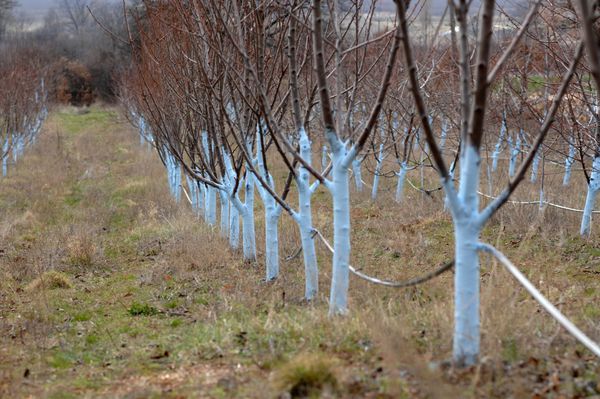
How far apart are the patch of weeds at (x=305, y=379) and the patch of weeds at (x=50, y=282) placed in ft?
16.3

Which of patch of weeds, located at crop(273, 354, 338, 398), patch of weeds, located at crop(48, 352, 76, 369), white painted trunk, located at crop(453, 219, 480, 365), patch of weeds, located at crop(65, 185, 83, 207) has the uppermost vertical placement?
white painted trunk, located at crop(453, 219, 480, 365)

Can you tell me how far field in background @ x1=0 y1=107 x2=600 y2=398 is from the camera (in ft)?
11.3

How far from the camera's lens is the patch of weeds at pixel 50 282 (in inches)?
299

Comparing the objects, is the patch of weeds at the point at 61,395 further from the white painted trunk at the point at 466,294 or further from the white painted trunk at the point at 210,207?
the white painted trunk at the point at 210,207

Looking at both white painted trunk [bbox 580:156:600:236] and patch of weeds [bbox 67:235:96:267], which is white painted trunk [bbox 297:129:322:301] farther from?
white painted trunk [bbox 580:156:600:236]

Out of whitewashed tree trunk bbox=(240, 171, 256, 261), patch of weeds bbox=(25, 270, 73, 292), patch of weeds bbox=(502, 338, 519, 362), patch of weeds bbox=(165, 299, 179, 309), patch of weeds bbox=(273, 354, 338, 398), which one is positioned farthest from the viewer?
whitewashed tree trunk bbox=(240, 171, 256, 261)

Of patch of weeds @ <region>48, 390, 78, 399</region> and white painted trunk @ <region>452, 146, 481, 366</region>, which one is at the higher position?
white painted trunk @ <region>452, 146, 481, 366</region>

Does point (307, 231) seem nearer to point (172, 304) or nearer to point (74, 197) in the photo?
point (172, 304)

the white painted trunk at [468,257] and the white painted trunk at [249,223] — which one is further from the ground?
the white painted trunk at [468,257]

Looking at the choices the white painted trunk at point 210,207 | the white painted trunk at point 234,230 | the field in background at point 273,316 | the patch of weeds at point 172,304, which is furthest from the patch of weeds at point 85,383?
the white painted trunk at point 210,207

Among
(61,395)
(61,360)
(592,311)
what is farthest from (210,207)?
(61,395)

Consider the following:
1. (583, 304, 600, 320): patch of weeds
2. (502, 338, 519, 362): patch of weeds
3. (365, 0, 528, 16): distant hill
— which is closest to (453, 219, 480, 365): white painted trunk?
(502, 338, 519, 362): patch of weeds

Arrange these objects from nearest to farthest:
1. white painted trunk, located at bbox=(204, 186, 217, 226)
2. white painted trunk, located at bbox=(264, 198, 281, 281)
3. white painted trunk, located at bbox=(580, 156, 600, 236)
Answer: white painted trunk, located at bbox=(264, 198, 281, 281), white painted trunk, located at bbox=(580, 156, 600, 236), white painted trunk, located at bbox=(204, 186, 217, 226)

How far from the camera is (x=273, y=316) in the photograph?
4.95 metres
